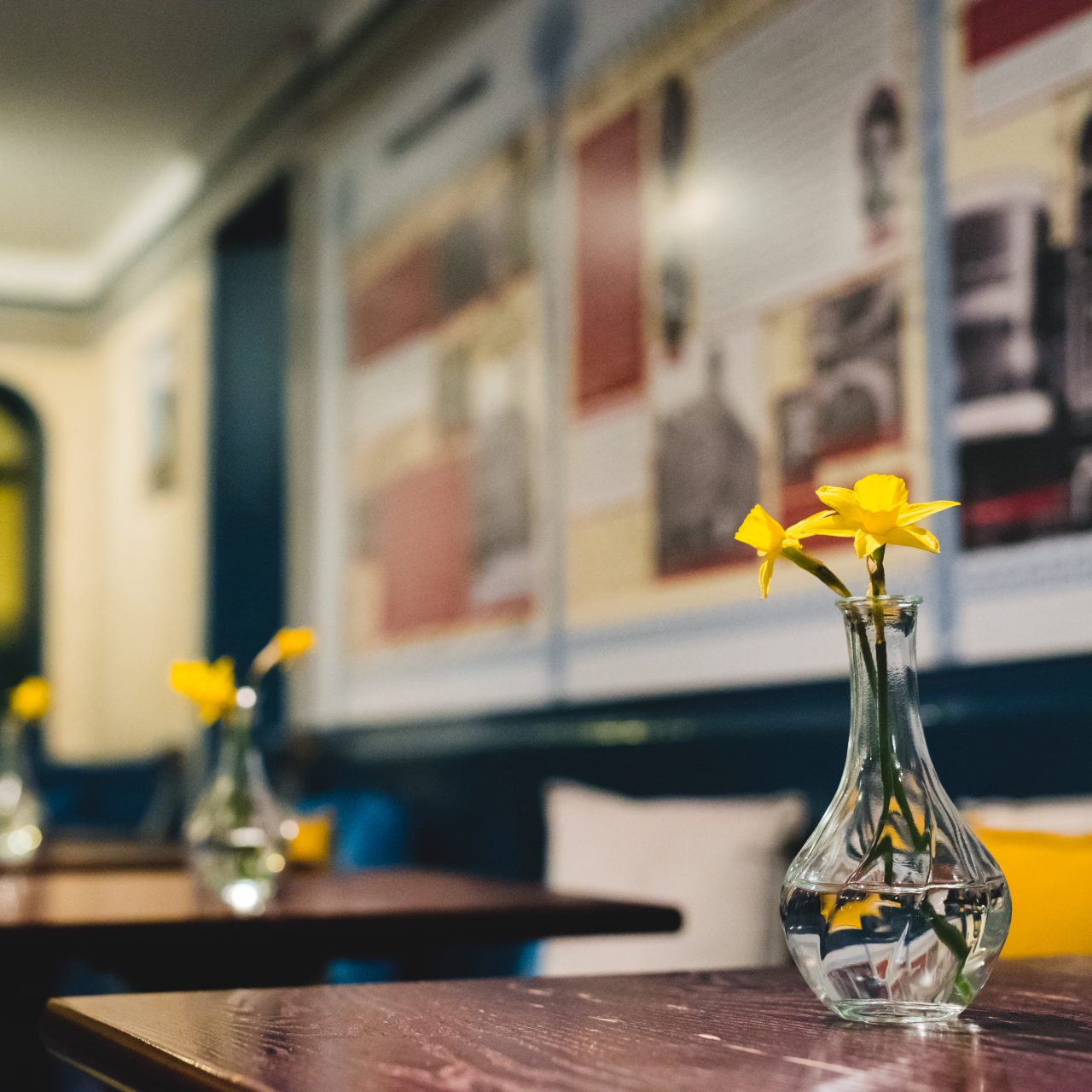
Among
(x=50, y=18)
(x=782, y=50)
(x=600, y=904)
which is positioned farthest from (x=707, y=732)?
(x=50, y=18)

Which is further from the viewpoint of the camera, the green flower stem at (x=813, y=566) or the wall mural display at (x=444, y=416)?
the wall mural display at (x=444, y=416)

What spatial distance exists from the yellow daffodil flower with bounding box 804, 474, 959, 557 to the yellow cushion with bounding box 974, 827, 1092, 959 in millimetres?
947

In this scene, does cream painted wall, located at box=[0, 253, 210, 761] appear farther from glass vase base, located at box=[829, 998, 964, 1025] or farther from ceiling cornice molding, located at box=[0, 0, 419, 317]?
glass vase base, located at box=[829, 998, 964, 1025]

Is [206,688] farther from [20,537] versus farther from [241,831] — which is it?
[20,537]

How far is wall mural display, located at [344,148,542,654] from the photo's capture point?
423cm

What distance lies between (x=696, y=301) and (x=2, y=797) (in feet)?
5.69

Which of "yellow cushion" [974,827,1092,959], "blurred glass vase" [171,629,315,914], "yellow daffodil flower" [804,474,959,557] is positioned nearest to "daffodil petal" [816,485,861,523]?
"yellow daffodil flower" [804,474,959,557]

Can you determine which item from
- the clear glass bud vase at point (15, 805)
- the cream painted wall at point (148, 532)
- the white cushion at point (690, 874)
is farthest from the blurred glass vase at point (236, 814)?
the cream painted wall at point (148, 532)

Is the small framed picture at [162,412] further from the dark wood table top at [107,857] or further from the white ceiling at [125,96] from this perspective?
the dark wood table top at [107,857]

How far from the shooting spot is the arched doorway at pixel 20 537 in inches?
334

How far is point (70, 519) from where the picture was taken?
337 inches

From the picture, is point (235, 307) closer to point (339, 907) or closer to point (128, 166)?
point (128, 166)

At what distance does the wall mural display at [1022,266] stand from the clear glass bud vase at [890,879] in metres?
1.46

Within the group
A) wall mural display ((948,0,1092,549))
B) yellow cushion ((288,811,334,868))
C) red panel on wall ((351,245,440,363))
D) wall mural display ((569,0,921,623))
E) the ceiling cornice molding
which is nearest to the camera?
wall mural display ((948,0,1092,549))
